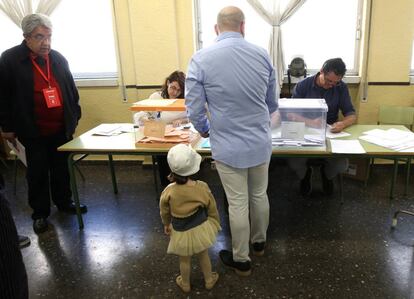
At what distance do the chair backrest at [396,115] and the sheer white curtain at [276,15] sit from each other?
40.8 inches

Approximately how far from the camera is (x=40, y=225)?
2.56 m

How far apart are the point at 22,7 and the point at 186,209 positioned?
3114 mm

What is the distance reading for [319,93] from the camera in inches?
109

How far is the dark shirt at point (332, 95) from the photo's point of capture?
8.95 feet

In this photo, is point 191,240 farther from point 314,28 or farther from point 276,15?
point 314,28

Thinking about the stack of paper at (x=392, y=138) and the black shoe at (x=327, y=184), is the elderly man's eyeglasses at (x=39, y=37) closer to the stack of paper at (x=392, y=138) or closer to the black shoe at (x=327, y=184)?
the stack of paper at (x=392, y=138)

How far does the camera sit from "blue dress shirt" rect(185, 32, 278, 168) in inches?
64.9

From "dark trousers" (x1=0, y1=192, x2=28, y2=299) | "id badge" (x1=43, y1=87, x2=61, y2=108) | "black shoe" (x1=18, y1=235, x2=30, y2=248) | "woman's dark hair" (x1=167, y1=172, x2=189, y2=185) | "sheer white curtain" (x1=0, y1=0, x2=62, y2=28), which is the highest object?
"sheer white curtain" (x1=0, y1=0, x2=62, y2=28)

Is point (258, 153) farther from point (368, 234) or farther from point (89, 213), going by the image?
point (89, 213)

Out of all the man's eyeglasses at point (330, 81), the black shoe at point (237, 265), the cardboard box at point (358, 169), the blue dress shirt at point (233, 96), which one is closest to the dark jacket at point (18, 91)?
the blue dress shirt at point (233, 96)

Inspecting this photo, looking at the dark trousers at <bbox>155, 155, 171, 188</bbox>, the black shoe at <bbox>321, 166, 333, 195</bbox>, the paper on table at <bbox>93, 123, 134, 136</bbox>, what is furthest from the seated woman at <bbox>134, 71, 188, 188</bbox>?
the black shoe at <bbox>321, 166, 333, 195</bbox>

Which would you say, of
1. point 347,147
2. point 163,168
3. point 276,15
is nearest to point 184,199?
point 347,147

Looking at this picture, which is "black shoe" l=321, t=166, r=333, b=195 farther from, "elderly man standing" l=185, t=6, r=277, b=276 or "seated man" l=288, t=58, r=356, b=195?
"elderly man standing" l=185, t=6, r=277, b=276

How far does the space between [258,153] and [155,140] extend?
84 cm
